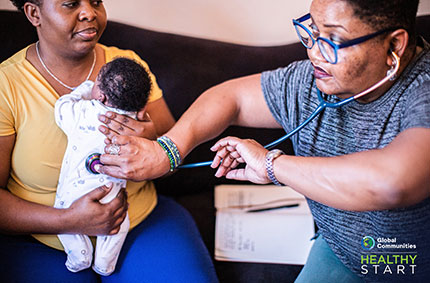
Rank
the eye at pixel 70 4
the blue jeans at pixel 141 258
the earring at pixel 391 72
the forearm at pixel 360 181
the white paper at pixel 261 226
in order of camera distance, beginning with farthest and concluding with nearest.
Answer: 1. the white paper at pixel 261 226
2. the blue jeans at pixel 141 258
3. the eye at pixel 70 4
4. the earring at pixel 391 72
5. the forearm at pixel 360 181

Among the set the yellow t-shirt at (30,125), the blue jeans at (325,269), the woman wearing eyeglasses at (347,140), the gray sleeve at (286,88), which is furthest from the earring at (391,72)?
the yellow t-shirt at (30,125)

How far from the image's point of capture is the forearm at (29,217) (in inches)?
48.9

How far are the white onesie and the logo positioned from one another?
2.32ft

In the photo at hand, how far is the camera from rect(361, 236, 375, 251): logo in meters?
1.21

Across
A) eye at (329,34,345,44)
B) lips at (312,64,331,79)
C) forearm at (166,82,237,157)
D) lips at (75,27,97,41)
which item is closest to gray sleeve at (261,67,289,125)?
forearm at (166,82,237,157)

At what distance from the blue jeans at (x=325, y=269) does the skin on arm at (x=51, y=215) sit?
2.05 feet

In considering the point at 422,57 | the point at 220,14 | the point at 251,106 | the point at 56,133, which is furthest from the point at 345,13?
the point at 220,14

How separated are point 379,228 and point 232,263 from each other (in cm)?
59

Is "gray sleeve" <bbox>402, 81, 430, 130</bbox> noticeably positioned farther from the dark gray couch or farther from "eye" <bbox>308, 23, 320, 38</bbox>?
the dark gray couch

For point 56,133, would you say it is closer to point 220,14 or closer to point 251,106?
point 251,106

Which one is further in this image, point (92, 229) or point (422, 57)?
point (92, 229)

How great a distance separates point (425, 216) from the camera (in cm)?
113

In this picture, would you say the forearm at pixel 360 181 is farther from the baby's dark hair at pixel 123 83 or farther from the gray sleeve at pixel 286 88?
the baby's dark hair at pixel 123 83

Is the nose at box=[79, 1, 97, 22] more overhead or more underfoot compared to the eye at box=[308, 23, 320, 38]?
more underfoot
